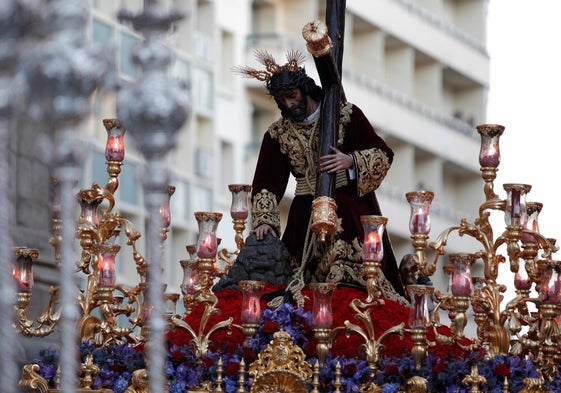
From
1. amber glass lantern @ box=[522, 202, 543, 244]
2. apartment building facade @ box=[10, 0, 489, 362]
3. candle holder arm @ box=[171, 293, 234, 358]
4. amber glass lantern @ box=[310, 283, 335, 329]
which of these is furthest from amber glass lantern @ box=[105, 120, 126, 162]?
apartment building facade @ box=[10, 0, 489, 362]

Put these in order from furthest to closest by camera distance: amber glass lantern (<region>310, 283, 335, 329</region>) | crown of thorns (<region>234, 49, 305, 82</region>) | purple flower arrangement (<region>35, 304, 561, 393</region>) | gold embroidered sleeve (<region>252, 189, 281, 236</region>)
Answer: gold embroidered sleeve (<region>252, 189, 281, 236</region>) < crown of thorns (<region>234, 49, 305, 82</region>) < purple flower arrangement (<region>35, 304, 561, 393</region>) < amber glass lantern (<region>310, 283, 335, 329</region>)

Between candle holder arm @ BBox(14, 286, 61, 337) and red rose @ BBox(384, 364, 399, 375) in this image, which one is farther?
candle holder arm @ BBox(14, 286, 61, 337)

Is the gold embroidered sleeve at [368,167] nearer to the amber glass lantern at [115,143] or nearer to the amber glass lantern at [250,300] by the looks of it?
the amber glass lantern at [250,300]

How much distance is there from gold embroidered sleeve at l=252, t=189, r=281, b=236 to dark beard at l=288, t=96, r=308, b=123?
60 centimetres

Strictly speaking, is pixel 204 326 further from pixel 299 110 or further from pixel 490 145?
pixel 490 145

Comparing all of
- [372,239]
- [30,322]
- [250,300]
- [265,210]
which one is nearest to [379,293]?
[372,239]

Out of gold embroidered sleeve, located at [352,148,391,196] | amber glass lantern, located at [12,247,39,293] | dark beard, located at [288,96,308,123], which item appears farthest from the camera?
dark beard, located at [288,96,308,123]

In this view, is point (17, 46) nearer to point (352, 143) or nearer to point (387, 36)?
point (352, 143)

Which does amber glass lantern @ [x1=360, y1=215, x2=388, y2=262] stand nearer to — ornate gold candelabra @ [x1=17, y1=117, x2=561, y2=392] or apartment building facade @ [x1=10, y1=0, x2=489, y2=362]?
ornate gold candelabra @ [x1=17, y1=117, x2=561, y2=392]

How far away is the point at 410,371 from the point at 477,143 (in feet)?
104

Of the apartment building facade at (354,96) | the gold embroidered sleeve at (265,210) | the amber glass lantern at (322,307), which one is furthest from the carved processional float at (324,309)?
the apartment building facade at (354,96)

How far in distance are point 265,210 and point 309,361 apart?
5.46ft

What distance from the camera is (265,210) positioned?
16.4 m

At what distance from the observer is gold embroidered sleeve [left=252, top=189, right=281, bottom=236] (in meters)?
16.4
